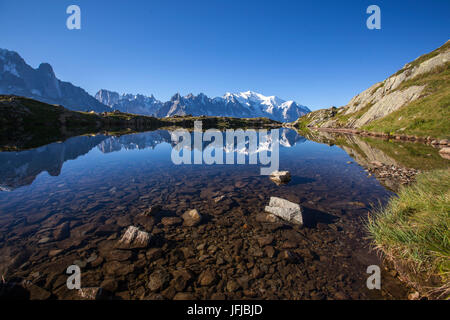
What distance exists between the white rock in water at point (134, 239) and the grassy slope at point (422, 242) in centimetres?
1028

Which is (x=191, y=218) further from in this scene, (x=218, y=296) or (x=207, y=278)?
(x=218, y=296)

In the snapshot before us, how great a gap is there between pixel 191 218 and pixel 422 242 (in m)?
10.0

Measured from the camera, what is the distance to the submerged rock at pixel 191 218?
10219 millimetres

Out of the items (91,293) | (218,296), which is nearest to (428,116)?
(218,296)

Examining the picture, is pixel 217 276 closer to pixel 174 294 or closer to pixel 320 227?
pixel 174 294

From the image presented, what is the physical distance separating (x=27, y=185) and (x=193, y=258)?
1821 cm

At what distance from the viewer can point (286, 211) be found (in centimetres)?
1054

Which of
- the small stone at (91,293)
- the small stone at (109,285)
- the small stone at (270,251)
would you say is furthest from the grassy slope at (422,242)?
the small stone at (91,293)

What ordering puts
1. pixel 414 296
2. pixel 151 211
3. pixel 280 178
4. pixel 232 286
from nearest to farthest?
pixel 414 296, pixel 232 286, pixel 151 211, pixel 280 178

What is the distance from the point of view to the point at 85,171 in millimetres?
20562

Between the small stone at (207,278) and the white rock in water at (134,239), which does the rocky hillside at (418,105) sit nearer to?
the small stone at (207,278)

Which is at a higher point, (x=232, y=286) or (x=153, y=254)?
(x=153, y=254)

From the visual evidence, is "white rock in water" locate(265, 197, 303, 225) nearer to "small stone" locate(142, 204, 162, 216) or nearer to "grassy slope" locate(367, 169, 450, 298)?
"grassy slope" locate(367, 169, 450, 298)

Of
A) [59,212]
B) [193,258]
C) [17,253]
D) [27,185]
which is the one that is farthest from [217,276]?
[27,185]
